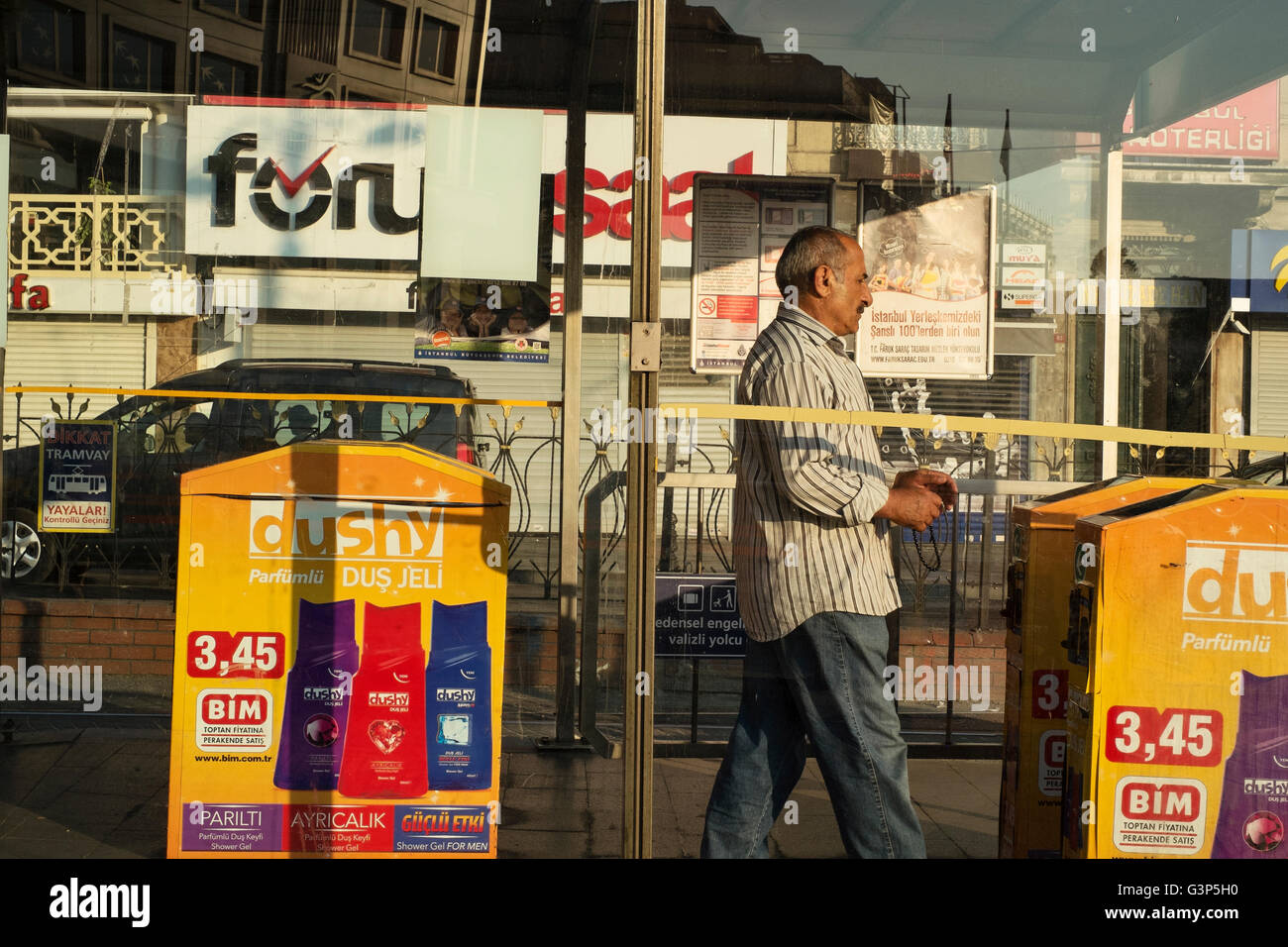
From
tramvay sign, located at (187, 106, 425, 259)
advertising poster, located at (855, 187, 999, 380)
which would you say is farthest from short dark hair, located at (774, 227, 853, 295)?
tramvay sign, located at (187, 106, 425, 259)

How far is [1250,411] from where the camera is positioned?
4906mm

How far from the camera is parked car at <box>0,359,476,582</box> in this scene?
191 inches

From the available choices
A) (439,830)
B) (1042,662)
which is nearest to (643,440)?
(439,830)

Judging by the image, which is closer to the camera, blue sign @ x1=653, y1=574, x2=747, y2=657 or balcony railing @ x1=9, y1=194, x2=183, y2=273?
balcony railing @ x1=9, y1=194, x2=183, y2=273

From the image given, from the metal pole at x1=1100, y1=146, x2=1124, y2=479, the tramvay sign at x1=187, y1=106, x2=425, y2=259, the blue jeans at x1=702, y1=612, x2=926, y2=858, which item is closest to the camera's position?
the blue jeans at x1=702, y1=612, x2=926, y2=858

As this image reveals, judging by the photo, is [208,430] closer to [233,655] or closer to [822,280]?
[233,655]

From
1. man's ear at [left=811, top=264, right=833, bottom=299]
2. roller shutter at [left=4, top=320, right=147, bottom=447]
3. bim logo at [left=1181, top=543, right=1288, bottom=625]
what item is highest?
man's ear at [left=811, top=264, right=833, bottom=299]

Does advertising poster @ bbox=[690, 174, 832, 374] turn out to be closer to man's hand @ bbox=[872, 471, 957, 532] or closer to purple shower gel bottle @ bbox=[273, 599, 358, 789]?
man's hand @ bbox=[872, 471, 957, 532]

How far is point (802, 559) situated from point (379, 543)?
1.19 m

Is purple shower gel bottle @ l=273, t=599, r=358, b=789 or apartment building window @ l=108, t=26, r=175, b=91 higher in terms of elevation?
apartment building window @ l=108, t=26, r=175, b=91

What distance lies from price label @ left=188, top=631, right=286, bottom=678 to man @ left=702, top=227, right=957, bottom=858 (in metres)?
1.30

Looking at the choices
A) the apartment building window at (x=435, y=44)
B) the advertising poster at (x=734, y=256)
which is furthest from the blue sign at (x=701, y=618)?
the apartment building window at (x=435, y=44)

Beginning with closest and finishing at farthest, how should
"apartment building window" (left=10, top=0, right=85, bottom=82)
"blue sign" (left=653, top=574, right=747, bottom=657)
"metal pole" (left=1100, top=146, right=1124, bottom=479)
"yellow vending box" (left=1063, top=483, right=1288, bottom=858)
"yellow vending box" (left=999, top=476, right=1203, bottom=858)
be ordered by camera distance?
"yellow vending box" (left=1063, top=483, right=1288, bottom=858) → "yellow vending box" (left=999, top=476, right=1203, bottom=858) → "apartment building window" (left=10, top=0, right=85, bottom=82) → "blue sign" (left=653, top=574, right=747, bottom=657) → "metal pole" (left=1100, top=146, right=1124, bottom=479)

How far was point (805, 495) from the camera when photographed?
323 centimetres
